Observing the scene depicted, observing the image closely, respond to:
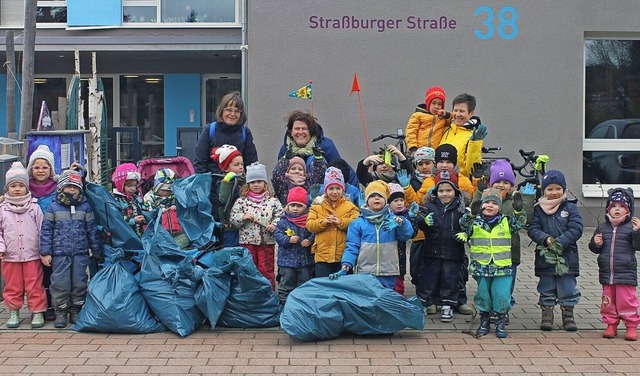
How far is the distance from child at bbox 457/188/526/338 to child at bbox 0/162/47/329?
3669 mm

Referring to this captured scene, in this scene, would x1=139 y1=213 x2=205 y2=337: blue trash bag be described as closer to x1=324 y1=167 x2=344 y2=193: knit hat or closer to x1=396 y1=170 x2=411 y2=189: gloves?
x1=324 y1=167 x2=344 y2=193: knit hat

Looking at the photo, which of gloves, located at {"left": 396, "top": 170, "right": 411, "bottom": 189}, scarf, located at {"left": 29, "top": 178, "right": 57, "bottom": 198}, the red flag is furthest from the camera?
the red flag

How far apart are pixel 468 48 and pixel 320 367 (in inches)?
293

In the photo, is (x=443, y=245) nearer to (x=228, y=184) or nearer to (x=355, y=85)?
(x=228, y=184)

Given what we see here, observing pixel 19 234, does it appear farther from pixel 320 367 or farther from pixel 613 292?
pixel 613 292

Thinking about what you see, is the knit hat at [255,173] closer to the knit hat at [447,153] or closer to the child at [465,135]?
the knit hat at [447,153]

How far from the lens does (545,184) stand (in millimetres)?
7258

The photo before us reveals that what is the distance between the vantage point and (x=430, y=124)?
29.4 feet

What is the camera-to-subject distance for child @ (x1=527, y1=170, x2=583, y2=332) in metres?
7.13

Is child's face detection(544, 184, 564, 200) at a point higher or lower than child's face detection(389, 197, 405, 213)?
higher

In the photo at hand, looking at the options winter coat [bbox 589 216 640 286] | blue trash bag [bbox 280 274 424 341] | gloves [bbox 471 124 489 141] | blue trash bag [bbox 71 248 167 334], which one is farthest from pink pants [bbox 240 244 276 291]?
winter coat [bbox 589 216 640 286]

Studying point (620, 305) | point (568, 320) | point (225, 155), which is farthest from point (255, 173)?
point (620, 305)

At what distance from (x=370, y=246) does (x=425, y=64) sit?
19.4 ft

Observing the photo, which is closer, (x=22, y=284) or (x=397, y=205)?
(x=397, y=205)
